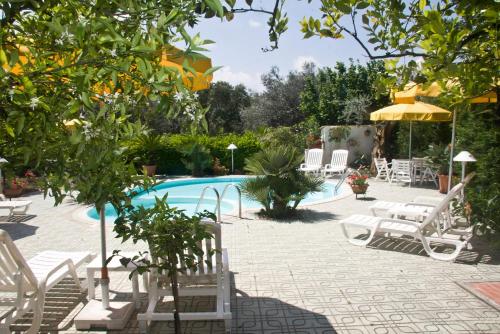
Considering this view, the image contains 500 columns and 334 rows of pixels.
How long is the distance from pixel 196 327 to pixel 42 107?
2.63 meters

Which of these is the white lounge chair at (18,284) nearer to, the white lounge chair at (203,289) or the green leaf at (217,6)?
the white lounge chair at (203,289)

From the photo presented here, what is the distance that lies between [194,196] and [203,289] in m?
9.63

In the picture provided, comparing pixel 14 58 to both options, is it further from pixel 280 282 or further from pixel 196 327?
pixel 280 282

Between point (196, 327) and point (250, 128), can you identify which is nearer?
point (196, 327)

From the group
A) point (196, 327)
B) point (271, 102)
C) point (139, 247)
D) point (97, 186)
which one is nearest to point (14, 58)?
point (97, 186)

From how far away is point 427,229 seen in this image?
5.79 meters

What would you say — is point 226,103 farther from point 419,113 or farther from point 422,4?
point 422,4

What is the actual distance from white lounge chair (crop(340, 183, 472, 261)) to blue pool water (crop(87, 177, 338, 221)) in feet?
13.0

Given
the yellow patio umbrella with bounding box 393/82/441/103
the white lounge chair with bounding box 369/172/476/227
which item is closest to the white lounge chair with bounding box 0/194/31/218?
the white lounge chair with bounding box 369/172/476/227

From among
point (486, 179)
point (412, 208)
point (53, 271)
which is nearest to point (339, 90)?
point (412, 208)

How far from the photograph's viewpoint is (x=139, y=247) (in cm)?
628

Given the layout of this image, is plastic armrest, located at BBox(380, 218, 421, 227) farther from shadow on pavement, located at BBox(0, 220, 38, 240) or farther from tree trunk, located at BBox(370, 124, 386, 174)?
tree trunk, located at BBox(370, 124, 386, 174)

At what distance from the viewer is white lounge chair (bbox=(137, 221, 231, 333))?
3475 mm

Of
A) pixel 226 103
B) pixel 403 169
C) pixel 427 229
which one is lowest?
pixel 427 229
